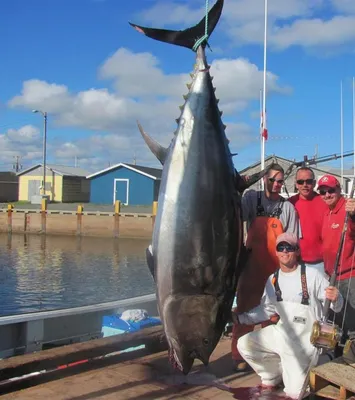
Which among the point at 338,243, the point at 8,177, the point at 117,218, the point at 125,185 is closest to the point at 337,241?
the point at 338,243

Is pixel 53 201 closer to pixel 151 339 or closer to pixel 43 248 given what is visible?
pixel 43 248

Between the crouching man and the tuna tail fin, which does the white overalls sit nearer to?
the crouching man

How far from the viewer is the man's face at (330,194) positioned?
3309 millimetres

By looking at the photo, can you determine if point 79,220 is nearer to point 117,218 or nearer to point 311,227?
point 117,218

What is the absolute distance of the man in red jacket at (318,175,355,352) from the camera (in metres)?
3.24

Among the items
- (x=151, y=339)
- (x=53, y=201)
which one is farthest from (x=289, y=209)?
(x=53, y=201)

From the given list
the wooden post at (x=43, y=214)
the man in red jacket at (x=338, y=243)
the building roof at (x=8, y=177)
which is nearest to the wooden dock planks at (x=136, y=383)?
the man in red jacket at (x=338, y=243)

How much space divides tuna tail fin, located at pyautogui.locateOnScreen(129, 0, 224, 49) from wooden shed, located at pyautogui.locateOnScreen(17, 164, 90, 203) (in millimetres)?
33484

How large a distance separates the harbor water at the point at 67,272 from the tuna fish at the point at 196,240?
22.8ft

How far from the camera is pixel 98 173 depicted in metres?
31.9

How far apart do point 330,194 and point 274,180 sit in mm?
394

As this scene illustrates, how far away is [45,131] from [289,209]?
29.8 meters

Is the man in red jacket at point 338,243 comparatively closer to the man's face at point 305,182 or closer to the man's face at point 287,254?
the man's face at point 305,182

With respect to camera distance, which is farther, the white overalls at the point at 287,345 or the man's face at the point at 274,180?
the man's face at the point at 274,180
